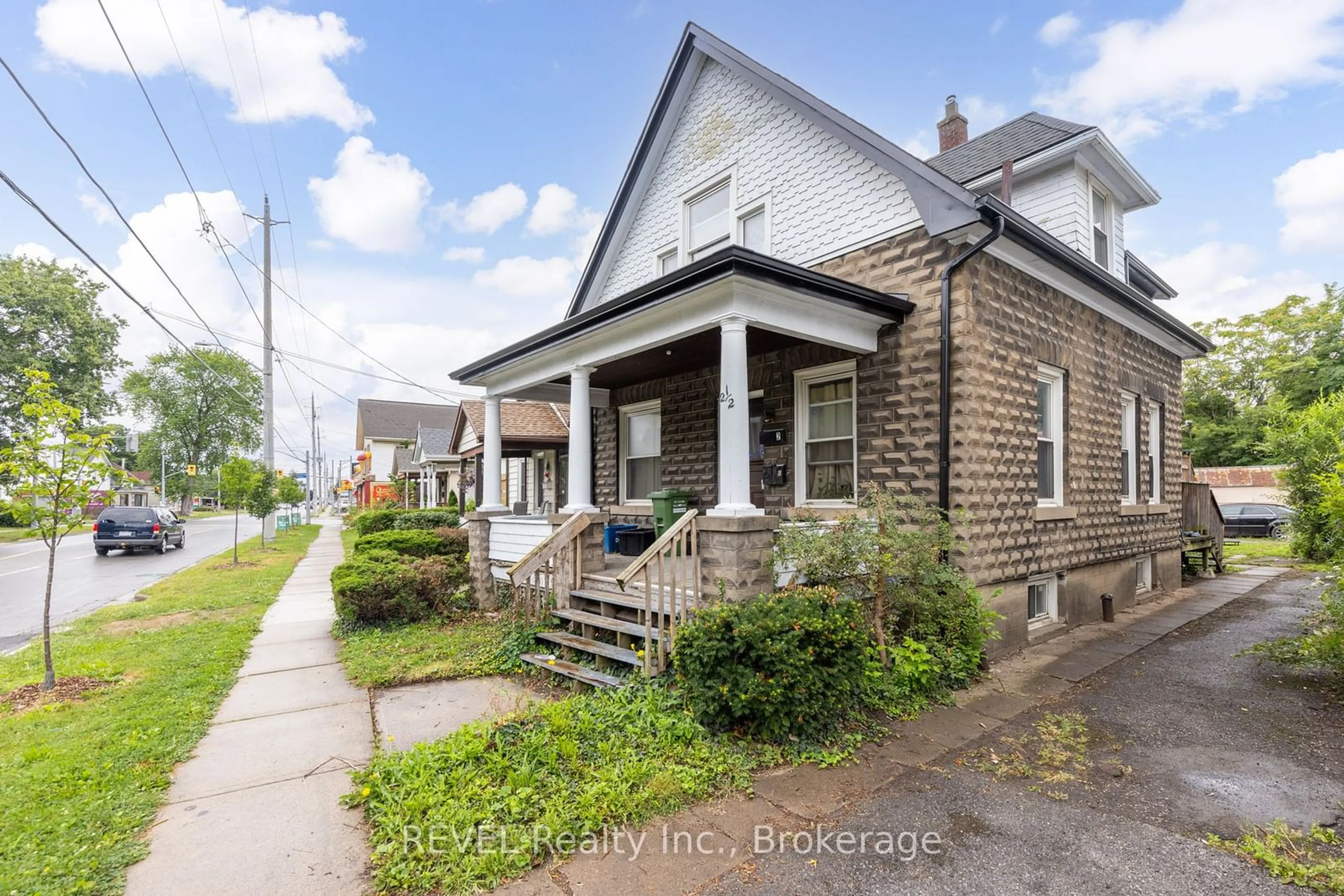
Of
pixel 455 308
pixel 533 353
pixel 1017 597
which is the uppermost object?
pixel 455 308

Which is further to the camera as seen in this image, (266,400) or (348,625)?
(266,400)

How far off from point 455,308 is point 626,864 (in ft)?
70.9

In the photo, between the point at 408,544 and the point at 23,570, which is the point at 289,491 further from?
the point at 408,544

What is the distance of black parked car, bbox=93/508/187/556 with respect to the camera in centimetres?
1816

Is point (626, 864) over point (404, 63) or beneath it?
beneath

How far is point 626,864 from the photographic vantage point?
114 inches

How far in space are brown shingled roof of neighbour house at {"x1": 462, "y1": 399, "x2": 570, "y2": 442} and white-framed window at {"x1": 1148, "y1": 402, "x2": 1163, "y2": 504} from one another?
11731 millimetres

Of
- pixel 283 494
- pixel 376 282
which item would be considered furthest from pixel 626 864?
pixel 283 494

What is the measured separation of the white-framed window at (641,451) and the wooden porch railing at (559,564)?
3158mm

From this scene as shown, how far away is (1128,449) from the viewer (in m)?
9.26

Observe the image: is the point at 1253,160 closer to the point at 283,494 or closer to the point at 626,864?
the point at 626,864

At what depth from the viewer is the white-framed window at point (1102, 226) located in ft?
29.3

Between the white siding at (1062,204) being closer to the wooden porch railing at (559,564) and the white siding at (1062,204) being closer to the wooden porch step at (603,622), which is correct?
the wooden porch railing at (559,564)

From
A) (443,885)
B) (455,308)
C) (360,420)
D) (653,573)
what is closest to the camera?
(443,885)
